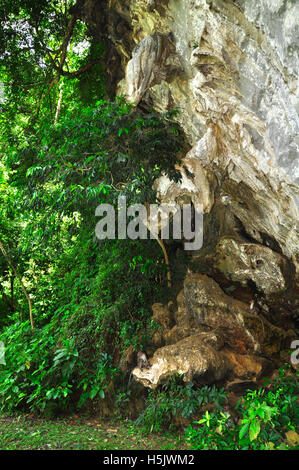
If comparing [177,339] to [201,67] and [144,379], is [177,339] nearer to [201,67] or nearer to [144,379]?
[144,379]

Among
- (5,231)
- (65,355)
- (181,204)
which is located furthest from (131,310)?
(5,231)

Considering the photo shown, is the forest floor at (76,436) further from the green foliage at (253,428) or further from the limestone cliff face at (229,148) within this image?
the limestone cliff face at (229,148)

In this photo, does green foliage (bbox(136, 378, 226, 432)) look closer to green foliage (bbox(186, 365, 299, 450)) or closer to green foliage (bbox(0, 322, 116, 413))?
green foliage (bbox(186, 365, 299, 450))

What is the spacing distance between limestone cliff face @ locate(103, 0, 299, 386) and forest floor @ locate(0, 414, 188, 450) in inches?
31.6

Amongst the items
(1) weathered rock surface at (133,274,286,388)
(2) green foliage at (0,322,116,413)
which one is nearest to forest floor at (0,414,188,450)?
(2) green foliage at (0,322,116,413)

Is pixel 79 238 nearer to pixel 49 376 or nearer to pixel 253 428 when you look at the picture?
pixel 49 376

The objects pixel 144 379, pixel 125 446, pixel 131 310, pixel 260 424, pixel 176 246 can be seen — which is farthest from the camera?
pixel 176 246

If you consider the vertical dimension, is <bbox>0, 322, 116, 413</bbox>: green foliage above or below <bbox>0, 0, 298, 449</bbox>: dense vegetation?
below

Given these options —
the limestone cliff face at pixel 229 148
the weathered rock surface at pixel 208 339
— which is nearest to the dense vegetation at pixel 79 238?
the weathered rock surface at pixel 208 339

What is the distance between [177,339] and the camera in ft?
19.2

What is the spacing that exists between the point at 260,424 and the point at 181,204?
3.56m

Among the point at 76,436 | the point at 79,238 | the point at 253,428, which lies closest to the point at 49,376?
the point at 76,436

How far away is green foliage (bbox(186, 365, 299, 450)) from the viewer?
3352mm

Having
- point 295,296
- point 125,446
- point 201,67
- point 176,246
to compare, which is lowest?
point 125,446
